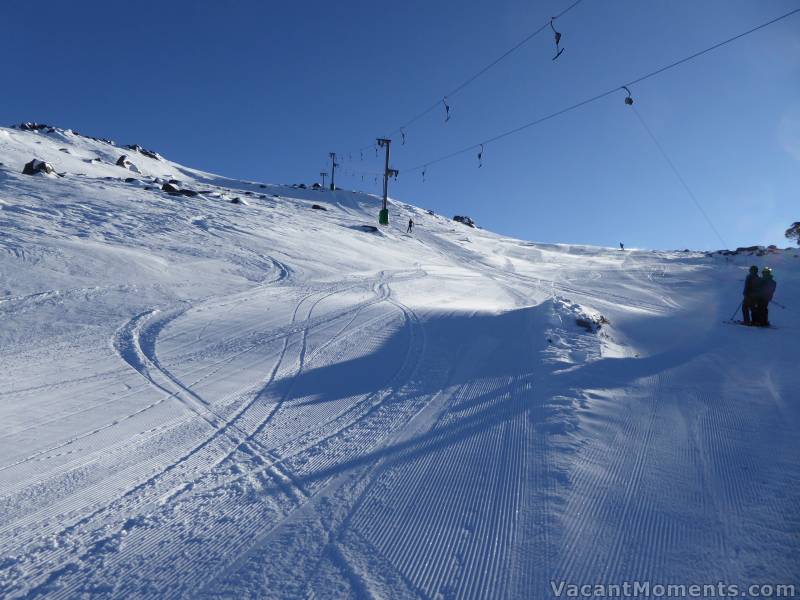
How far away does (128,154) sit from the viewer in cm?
6231

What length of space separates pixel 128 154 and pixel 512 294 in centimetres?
6460

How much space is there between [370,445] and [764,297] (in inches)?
508

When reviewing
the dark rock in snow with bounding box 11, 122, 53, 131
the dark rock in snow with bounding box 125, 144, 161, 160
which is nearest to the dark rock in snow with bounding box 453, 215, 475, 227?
the dark rock in snow with bounding box 125, 144, 161, 160

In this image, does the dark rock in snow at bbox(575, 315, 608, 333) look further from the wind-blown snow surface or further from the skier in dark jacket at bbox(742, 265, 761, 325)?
the skier in dark jacket at bbox(742, 265, 761, 325)

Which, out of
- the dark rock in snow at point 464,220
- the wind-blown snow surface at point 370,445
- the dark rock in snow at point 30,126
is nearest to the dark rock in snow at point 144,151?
the dark rock in snow at point 30,126

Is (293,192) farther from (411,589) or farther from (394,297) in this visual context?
(411,589)

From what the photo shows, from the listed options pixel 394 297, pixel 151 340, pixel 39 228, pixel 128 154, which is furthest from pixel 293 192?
pixel 151 340

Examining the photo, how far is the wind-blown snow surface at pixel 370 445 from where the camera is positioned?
3430 mm

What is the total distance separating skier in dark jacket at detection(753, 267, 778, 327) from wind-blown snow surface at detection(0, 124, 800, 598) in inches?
24.5

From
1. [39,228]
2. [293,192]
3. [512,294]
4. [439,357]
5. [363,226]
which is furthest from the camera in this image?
[293,192]

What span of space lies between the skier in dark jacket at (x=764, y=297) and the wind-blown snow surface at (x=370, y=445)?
62cm

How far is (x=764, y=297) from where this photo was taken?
1243 cm

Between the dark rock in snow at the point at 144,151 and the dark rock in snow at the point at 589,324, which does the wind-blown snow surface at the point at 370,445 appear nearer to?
the dark rock in snow at the point at 589,324

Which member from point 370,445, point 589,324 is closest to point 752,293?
point 589,324
